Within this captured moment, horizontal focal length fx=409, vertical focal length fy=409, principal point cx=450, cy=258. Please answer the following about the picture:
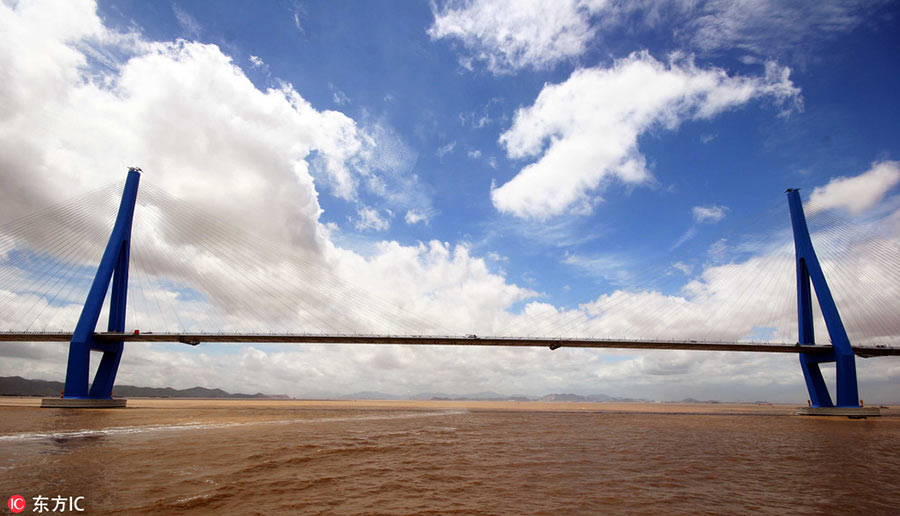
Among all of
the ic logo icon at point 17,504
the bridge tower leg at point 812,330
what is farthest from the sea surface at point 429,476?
the bridge tower leg at point 812,330

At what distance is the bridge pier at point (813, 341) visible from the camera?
4044 centimetres

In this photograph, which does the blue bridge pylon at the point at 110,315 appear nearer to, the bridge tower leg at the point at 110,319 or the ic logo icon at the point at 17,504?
the bridge tower leg at the point at 110,319

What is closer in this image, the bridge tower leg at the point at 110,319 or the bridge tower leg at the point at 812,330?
the bridge tower leg at the point at 110,319

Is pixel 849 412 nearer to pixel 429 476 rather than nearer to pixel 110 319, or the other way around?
pixel 429 476

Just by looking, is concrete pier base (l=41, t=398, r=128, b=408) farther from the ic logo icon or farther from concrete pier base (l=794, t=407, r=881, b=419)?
concrete pier base (l=794, t=407, r=881, b=419)

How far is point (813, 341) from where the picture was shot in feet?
143

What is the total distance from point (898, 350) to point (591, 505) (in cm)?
6155

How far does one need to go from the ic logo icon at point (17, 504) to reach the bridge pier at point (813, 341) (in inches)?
2247

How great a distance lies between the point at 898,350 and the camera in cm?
4625

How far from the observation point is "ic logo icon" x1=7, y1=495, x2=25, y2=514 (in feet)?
22.2

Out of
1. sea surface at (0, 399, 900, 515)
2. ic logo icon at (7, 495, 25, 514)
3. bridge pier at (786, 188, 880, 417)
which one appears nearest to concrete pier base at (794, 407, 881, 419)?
bridge pier at (786, 188, 880, 417)

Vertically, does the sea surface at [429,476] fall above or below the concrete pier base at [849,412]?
above

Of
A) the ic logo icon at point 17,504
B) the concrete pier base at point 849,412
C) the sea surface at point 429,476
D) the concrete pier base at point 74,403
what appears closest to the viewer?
the ic logo icon at point 17,504

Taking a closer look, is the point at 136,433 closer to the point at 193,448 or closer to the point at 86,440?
the point at 86,440
